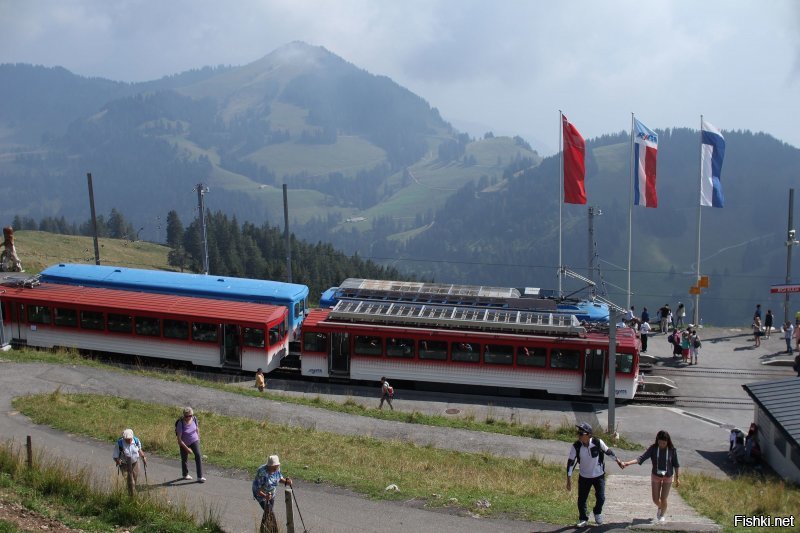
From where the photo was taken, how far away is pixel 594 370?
29.3 meters

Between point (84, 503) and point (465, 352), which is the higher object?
point (84, 503)

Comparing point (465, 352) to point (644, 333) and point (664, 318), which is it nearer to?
point (644, 333)

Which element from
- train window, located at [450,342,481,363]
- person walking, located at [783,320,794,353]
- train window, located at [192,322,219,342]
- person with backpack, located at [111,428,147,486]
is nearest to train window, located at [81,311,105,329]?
train window, located at [192,322,219,342]

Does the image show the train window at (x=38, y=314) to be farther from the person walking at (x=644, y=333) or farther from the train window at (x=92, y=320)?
the person walking at (x=644, y=333)

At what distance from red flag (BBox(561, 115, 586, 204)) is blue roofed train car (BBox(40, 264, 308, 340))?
15575 millimetres

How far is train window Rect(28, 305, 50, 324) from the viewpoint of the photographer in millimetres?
31984

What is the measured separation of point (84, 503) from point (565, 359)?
68.9ft

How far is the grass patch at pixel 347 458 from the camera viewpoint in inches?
583

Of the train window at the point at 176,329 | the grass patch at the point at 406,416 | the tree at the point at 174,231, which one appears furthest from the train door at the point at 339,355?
the tree at the point at 174,231

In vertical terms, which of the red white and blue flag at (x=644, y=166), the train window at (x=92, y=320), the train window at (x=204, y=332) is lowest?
the train window at (x=204, y=332)

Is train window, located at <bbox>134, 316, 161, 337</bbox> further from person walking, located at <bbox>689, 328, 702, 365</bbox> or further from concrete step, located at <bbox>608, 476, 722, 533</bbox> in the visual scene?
person walking, located at <bbox>689, 328, 702, 365</bbox>

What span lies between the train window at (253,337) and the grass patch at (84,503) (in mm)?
16467

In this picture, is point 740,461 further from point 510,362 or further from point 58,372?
point 58,372

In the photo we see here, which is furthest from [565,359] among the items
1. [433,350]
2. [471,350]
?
[433,350]
